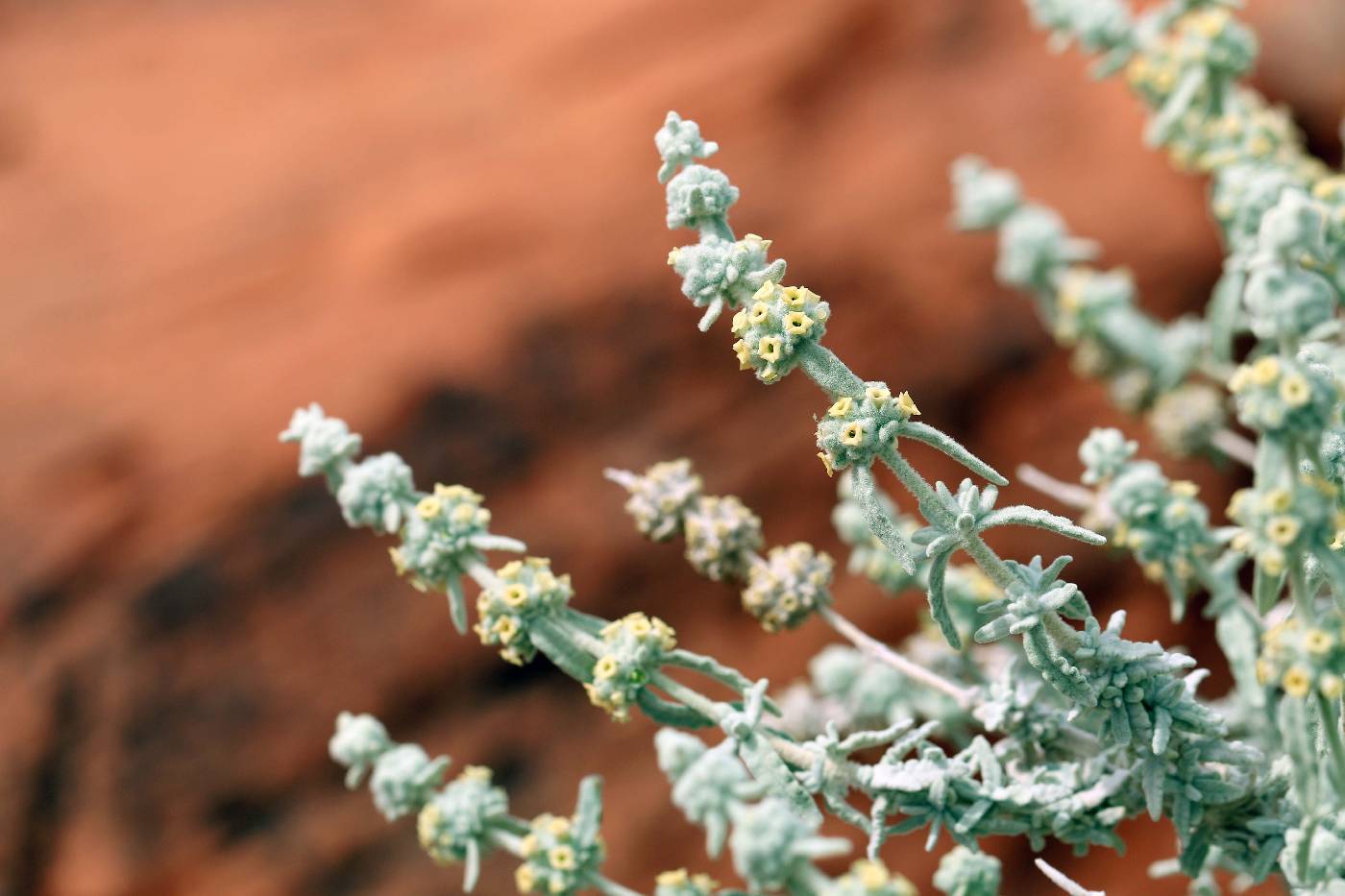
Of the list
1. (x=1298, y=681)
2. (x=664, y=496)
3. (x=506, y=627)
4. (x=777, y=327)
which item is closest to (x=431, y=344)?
(x=664, y=496)

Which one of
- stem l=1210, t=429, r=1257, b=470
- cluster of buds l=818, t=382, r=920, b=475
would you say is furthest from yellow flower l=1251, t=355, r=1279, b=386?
stem l=1210, t=429, r=1257, b=470

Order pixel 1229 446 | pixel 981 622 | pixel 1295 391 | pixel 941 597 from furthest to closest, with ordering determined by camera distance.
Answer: pixel 1229 446, pixel 981 622, pixel 941 597, pixel 1295 391

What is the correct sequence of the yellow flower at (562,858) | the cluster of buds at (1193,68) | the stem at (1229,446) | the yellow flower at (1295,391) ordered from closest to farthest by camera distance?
the yellow flower at (1295,391)
the yellow flower at (562,858)
the cluster of buds at (1193,68)
the stem at (1229,446)

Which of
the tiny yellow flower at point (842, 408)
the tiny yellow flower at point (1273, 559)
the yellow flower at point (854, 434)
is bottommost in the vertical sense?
the tiny yellow flower at point (1273, 559)

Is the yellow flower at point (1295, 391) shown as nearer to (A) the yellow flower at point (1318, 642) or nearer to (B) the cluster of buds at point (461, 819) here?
(A) the yellow flower at point (1318, 642)

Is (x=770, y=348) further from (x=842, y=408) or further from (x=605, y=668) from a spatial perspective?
(x=605, y=668)

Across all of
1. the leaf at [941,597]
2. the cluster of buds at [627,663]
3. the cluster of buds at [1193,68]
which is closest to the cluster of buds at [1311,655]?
the leaf at [941,597]

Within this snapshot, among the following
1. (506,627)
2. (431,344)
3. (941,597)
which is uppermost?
(431,344)

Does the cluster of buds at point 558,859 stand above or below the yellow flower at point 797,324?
below
